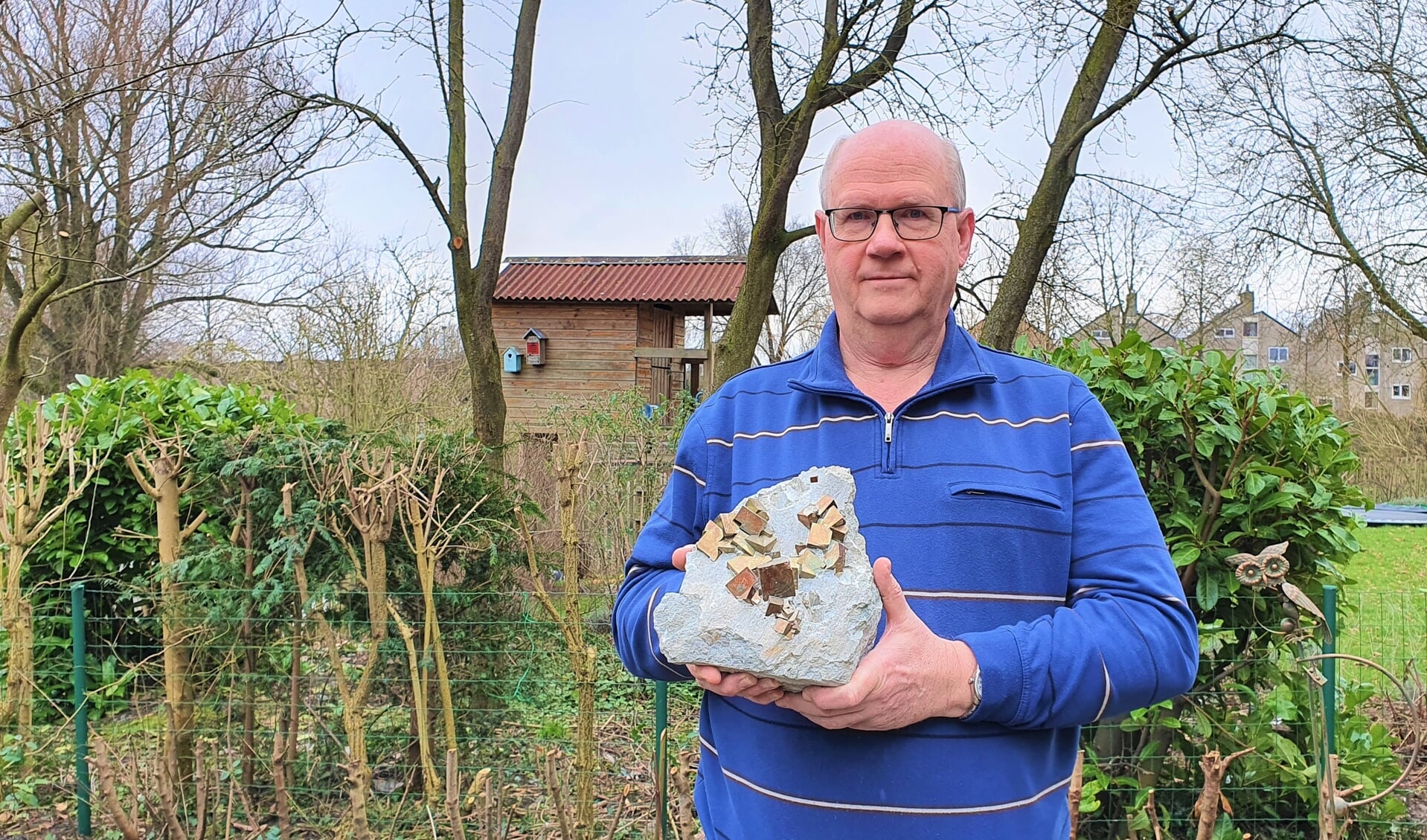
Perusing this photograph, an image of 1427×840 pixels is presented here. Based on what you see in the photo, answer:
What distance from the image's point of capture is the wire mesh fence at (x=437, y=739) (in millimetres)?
3330

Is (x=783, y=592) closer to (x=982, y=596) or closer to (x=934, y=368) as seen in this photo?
(x=982, y=596)

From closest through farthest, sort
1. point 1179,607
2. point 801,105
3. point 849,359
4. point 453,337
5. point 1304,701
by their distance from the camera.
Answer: point 1179,607 → point 849,359 → point 1304,701 → point 801,105 → point 453,337

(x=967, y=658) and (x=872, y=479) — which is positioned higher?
(x=872, y=479)

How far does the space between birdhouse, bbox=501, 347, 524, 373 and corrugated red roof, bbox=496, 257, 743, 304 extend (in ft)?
3.65

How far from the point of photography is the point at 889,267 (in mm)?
1684

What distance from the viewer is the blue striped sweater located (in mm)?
1442

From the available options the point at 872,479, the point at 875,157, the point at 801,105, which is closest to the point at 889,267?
the point at 875,157

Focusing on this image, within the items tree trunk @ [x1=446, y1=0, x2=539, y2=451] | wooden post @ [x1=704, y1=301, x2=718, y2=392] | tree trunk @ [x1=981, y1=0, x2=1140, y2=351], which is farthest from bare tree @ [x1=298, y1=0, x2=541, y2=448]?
wooden post @ [x1=704, y1=301, x2=718, y2=392]

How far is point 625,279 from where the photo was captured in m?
19.8

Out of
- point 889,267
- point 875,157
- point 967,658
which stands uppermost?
point 875,157

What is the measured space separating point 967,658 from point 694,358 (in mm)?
16088

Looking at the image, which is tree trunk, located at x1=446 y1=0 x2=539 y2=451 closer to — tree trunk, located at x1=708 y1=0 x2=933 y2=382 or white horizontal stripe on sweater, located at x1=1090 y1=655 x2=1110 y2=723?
tree trunk, located at x1=708 y1=0 x2=933 y2=382

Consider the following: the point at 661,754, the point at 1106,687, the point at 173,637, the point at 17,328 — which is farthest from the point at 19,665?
the point at 1106,687

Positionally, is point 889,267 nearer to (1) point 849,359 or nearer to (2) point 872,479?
(1) point 849,359
